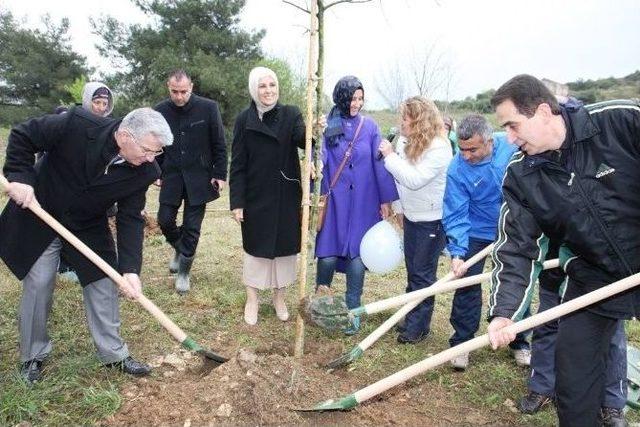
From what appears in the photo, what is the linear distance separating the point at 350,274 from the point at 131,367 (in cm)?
178

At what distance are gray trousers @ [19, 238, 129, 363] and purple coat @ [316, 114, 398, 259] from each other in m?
1.65

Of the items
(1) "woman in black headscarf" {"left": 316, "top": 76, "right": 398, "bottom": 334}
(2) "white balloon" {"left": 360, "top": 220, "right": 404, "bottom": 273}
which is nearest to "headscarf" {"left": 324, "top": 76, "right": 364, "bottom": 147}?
(1) "woman in black headscarf" {"left": 316, "top": 76, "right": 398, "bottom": 334}

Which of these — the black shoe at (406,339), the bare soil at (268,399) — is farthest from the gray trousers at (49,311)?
the black shoe at (406,339)

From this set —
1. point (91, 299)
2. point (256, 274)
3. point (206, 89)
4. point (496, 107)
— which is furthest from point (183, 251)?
point (206, 89)

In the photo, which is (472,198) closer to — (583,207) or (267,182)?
(583,207)

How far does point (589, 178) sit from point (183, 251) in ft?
12.5

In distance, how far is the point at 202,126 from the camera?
5.02 m

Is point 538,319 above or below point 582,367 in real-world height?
above

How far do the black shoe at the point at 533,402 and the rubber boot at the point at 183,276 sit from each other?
3197 millimetres

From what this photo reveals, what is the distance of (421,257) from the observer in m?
4.01

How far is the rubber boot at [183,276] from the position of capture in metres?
5.12

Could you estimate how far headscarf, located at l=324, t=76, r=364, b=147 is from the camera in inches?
155

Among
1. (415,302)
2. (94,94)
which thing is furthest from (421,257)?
(94,94)

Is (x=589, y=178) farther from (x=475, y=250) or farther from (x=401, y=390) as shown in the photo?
(x=401, y=390)
